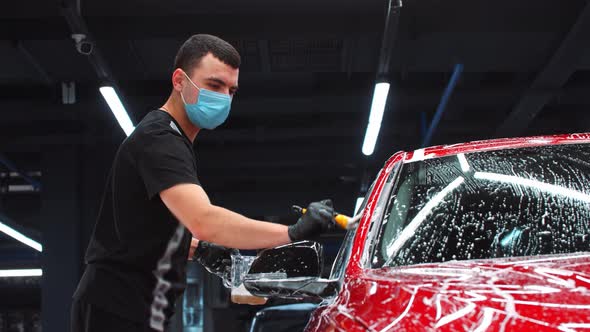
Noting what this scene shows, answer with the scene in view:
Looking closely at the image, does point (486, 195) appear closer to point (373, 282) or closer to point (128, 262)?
point (373, 282)

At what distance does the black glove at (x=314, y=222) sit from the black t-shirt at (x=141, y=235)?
1.09 ft

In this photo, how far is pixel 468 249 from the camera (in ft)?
6.64

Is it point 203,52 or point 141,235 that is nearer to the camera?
point 141,235

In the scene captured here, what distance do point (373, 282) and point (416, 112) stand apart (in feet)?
37.2

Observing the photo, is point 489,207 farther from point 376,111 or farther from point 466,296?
point 376,111

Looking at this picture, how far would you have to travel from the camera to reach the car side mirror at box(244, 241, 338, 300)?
1895 millimetres

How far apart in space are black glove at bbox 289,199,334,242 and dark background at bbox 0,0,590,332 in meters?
5.47

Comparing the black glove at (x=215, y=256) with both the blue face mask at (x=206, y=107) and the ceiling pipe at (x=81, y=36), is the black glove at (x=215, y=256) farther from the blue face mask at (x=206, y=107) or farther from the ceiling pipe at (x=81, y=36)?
the ceiling pipe at (x=81, y=36)

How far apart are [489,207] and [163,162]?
3.08 ft

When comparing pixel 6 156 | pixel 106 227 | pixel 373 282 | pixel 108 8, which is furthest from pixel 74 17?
pixel 6 156

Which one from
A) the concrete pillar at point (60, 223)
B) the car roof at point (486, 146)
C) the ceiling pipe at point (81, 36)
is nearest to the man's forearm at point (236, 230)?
the car roof at point (486, 146)

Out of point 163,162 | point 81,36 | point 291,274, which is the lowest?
point 291,274

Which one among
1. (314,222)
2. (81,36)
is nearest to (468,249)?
(314,222)

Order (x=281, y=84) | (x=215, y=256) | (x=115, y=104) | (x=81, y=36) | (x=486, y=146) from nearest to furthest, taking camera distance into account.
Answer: (x=486, y=146) → (x=215, y=256) → (x=81, y=36) → (x=115, y=104) → (x=281, y=84)
